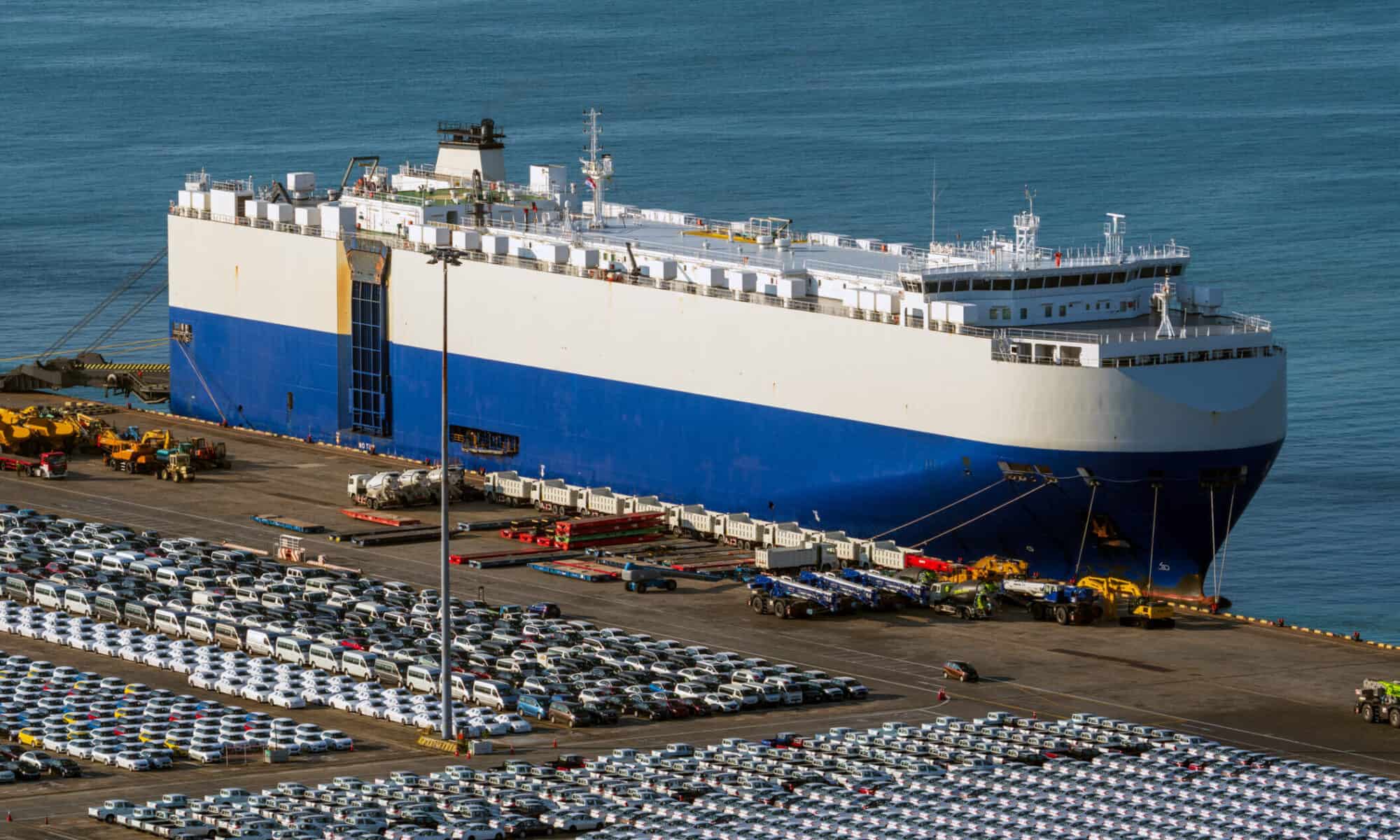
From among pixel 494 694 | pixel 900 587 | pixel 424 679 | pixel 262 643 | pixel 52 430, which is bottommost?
pixel 494 694

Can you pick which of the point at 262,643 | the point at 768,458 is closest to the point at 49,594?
the point at 262,643

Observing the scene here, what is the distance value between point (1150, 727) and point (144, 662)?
2867 cm

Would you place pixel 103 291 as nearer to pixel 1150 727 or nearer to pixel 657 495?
pixel 657 495

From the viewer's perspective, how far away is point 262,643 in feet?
248

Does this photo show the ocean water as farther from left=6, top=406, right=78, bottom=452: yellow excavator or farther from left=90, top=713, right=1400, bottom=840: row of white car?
left=90, top=713, right=1400, bottom=840: row of white car

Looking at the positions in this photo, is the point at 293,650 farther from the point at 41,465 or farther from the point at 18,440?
the point at 18,440

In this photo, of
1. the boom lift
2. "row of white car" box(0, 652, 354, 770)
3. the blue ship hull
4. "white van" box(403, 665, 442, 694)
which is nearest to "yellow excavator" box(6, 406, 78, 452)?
the blue ship hull

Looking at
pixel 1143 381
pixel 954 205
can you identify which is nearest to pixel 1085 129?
pixel 954 205

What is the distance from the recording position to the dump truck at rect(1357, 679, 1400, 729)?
6819 cm

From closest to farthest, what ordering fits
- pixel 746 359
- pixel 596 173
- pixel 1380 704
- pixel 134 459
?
pixel 1380 704 → pixel 746 359 → pixel 134 459 → pixel 596 173

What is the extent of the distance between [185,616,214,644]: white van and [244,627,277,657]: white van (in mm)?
2011

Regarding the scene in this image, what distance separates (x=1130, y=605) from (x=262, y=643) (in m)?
26.2

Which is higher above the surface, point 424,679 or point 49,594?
point 49,594

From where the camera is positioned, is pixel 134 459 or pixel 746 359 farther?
pixel 134 459
